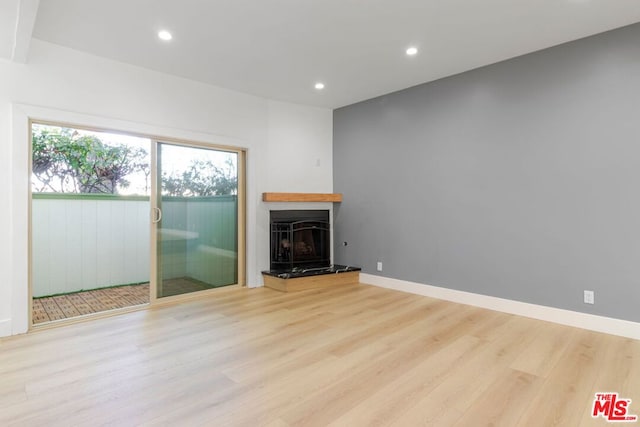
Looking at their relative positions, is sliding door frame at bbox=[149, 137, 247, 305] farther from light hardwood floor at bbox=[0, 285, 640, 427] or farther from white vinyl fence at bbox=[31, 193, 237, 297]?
light hardwood floor at bbox=[0, 285, 640, 427]

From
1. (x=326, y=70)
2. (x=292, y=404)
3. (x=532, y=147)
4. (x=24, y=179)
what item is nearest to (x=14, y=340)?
(x=24, y=179)

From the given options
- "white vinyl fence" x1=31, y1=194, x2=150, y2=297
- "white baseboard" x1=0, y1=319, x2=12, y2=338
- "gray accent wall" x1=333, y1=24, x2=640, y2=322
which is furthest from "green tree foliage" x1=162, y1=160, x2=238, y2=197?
"gray accent wall" x1=333, y1=24, x2=640, y2=322

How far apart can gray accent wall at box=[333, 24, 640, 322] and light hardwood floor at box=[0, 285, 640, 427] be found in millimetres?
527

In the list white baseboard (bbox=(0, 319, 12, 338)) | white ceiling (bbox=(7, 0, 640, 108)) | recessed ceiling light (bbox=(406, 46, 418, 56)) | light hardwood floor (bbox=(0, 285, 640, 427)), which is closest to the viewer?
light hardwood floor (bbox=(0, 285, 640, 427))

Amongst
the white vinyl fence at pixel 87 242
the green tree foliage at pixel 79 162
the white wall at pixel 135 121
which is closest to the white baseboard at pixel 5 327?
the white wall at pixel 135 121

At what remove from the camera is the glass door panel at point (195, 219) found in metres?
3.95

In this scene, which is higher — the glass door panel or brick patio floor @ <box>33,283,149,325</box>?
the glass door panel

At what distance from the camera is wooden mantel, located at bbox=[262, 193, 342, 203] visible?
460 cm

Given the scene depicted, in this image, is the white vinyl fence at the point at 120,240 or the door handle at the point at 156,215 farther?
the white vinyl fence at the point at 120,240

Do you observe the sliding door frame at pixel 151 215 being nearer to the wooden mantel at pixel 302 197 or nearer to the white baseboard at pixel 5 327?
the white baseboard at pixel 5 327

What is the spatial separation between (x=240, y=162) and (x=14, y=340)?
2.95m

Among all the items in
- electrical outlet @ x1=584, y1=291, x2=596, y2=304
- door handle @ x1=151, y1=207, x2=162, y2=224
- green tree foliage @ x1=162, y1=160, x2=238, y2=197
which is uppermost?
green tree foliage @ x1=162, y1=160, x2=238, y2=197

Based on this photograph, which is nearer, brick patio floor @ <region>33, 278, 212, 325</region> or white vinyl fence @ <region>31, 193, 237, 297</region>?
brick patio floor @ <region>33, 278, 212, 325</region>

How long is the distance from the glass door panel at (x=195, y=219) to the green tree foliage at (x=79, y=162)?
68.3 inches
